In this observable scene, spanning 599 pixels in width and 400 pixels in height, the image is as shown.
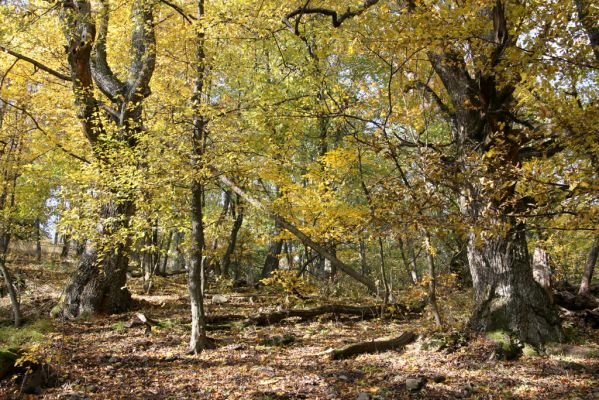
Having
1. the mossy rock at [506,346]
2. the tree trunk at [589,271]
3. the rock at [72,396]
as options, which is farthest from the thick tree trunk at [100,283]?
the tree trunk at [589,271]

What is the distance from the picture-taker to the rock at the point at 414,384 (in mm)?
5598

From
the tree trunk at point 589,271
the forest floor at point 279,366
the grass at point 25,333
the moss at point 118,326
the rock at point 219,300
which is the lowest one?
the forest floor at point 279,366

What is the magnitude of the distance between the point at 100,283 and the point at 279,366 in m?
5.79

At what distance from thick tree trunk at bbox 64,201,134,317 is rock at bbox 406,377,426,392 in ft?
23.7

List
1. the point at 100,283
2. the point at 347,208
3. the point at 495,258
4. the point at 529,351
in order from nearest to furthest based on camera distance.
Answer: the point at 529,351
the point at 495,258
the point at 347,208
the point at 100,283

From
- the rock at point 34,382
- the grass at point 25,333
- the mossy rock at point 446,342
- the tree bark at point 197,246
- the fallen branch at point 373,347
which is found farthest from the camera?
the tree bark at point 197,246

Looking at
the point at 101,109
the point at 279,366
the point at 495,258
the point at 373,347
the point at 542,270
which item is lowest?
the point at 279,366

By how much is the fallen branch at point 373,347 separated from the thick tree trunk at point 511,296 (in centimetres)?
123

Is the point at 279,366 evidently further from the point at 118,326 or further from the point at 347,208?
the point at 118,326

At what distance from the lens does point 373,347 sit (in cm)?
772

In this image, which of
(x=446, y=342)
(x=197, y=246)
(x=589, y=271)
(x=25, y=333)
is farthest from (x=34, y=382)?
(x=589, y=271)

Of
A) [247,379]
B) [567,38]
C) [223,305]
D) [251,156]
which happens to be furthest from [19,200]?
[567,38]

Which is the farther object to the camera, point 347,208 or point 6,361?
point 347,208

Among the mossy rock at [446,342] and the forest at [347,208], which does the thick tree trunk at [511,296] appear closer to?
the forest at [347,208]
